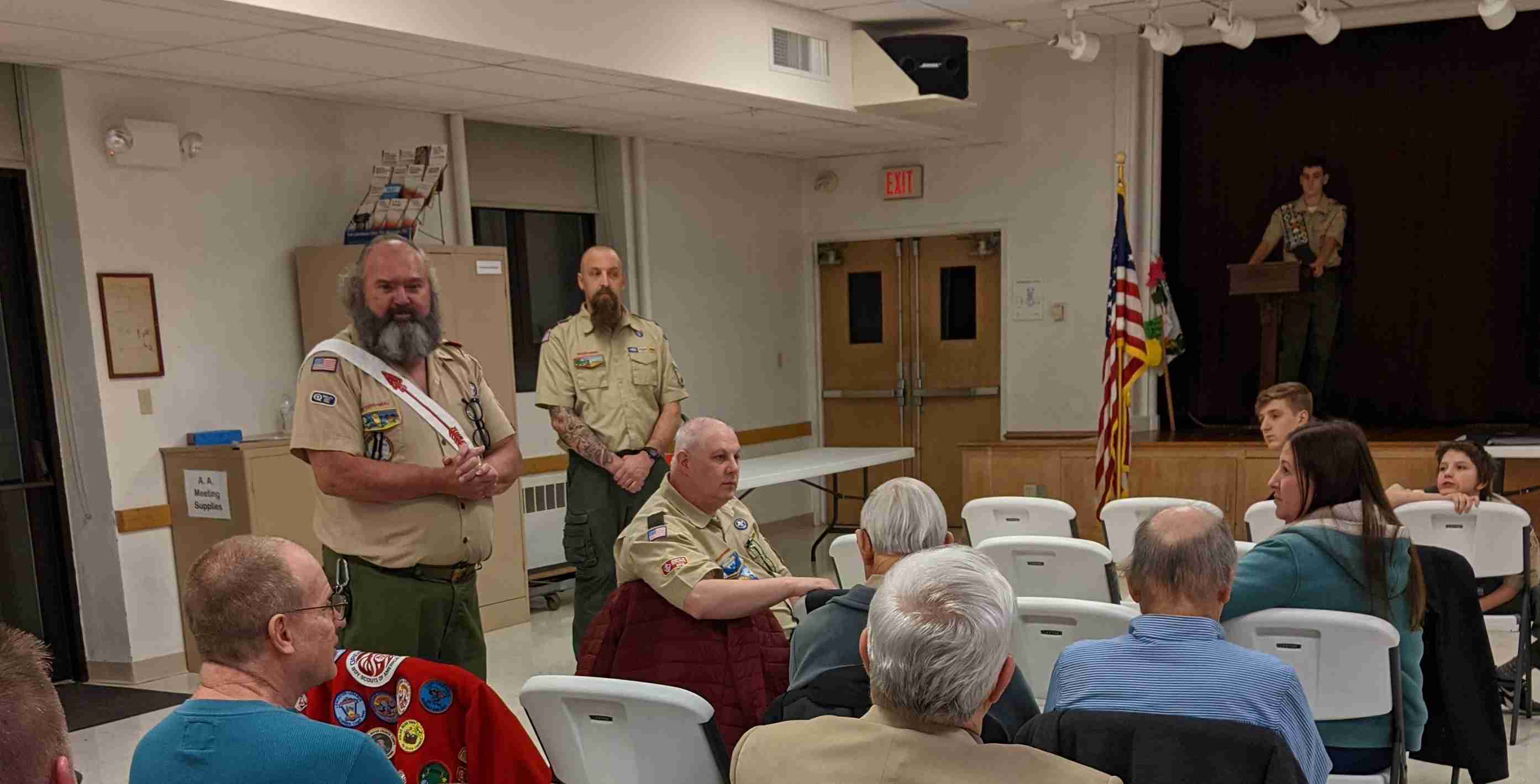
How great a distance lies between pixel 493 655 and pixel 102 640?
5.36 feet

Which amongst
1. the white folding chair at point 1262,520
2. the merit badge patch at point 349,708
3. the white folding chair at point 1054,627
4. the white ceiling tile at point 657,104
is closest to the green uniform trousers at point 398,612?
the merit badge patch at point 349,708

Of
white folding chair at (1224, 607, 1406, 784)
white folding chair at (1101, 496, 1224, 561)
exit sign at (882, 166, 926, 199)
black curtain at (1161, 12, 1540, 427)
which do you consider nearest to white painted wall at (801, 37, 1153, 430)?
exit sign at (882, 166, 926, 199)

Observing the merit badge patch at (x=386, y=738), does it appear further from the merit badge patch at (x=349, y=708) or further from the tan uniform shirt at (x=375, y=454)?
the tan uniform shirt at (x=375, y=454)

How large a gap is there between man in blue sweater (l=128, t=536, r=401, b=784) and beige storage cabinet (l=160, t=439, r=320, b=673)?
3.53m

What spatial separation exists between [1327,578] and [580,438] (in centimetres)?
294

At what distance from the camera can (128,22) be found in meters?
4.02

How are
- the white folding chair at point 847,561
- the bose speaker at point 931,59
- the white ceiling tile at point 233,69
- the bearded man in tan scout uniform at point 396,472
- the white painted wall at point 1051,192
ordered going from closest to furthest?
the bearded man in tan scout uniform at point 396,472 → the white folding chair at point 847,561 → the white ceiling tile at point 233,69 → the bose speaker at point 931,59 → the white painted wall at point 1051,192

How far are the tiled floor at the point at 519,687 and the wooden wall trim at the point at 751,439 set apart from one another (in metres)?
0.74

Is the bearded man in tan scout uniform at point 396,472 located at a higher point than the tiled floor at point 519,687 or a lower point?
higher

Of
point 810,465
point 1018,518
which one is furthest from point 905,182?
point 1018,518

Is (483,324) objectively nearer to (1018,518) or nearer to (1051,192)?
(1018,518)

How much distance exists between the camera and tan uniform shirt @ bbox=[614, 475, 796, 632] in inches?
105

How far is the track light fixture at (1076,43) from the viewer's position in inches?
266

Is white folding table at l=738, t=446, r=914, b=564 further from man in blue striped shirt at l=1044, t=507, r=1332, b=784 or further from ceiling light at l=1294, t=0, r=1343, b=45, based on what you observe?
man in blue striped shirt at l=1044, t=507, r=1332, b=784
